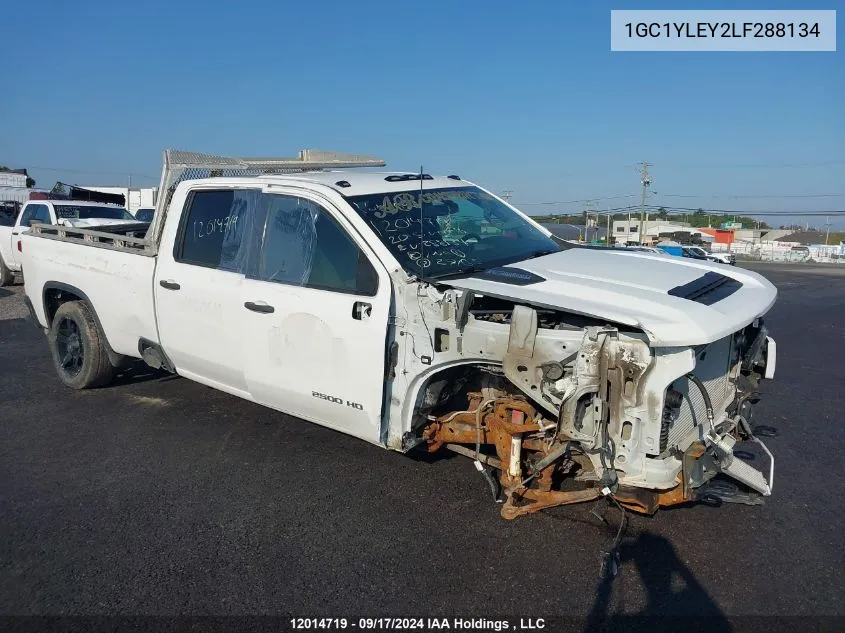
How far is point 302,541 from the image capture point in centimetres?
367

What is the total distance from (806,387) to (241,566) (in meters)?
6.06

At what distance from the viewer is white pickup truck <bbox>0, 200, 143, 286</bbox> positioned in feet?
43.6

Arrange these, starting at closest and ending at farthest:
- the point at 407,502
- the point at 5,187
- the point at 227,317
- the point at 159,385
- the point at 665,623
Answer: the point at 665,623 → the point at 407,502 → the point at 227,317 → the point at 159,385 → the point at 5,187

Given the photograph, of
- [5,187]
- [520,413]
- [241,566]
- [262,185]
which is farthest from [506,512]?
[5,187]

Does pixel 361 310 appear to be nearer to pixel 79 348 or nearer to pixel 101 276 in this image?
pixel 101 276

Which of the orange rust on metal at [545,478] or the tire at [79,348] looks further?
the tire at [79,348]

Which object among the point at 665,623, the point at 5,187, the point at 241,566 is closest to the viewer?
the point at 665,623

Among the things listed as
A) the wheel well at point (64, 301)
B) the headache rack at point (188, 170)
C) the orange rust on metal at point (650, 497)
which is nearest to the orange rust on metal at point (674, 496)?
the orange rust on metal at point (650, 497)

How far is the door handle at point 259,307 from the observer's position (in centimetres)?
427

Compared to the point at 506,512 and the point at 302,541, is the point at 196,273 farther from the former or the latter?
the point at 506,512

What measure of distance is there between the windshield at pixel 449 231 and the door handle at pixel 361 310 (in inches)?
12.3

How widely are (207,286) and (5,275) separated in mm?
12372

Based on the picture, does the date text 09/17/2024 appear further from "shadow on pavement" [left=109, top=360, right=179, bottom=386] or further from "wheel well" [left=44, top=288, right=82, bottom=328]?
"wheel well" [left=44, top=288, right=82, bottom=328]

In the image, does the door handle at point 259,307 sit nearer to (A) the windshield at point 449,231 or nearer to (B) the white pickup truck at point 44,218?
(A) the windshield at point 449,231
